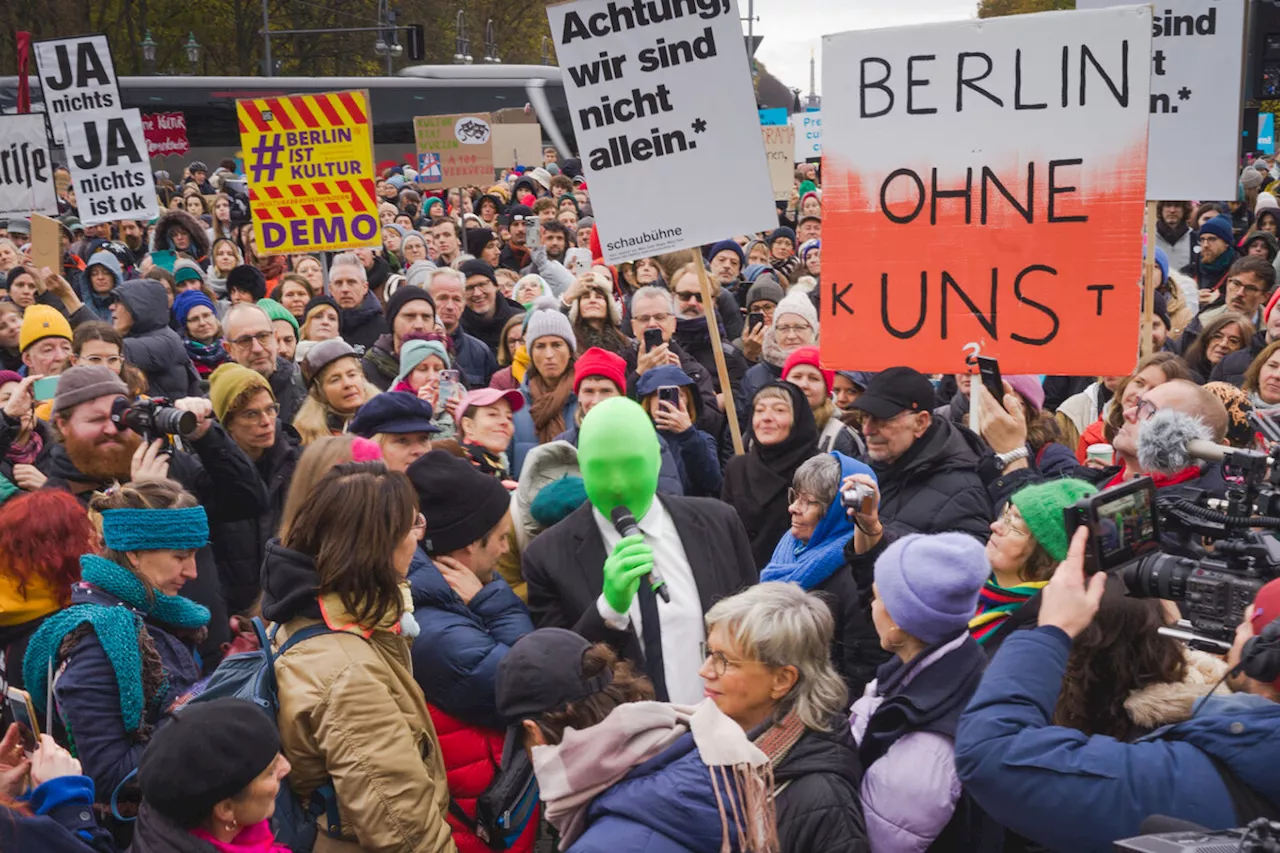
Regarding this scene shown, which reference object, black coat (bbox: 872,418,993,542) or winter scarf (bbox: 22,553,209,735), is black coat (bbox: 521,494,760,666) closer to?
black coat (bbox: 872,418,993,542)

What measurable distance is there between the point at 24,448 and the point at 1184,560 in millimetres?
4458

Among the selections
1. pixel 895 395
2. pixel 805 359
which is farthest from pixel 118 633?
pixel 805 359

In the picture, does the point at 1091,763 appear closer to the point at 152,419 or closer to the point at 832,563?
the point at 832,563

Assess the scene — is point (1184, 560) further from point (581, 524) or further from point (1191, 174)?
point (1191, 174)

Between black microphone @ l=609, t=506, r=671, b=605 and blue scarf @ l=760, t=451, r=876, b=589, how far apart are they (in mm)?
609

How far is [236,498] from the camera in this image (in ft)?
15.0

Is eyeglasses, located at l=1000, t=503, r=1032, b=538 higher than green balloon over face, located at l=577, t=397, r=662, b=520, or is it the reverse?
green balloon over face, located at l=577, t=397, r=662, b=520

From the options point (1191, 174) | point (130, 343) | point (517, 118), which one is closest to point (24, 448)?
point (130, 343)

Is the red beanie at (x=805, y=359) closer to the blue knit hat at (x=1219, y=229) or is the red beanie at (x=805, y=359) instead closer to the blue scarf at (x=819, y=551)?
the blue scarf at (x=819, y=551)

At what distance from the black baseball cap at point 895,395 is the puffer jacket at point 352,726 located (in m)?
2.07

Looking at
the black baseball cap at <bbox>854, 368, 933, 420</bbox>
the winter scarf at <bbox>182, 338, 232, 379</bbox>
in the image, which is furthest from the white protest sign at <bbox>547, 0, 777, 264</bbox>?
the winter scarf at <bbox>182, 338, 232, 379</bbox>

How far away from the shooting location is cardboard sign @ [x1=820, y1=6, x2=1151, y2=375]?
13.8 feet

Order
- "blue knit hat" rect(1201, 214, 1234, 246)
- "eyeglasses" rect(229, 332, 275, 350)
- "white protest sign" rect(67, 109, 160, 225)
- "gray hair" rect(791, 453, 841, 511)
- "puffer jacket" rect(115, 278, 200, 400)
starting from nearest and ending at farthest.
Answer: "gray hair" rect(791, 453, 841, 511) → "eyeglasses" rect(229, 332, 275, 350) → "puffer jacket" rect(115, 278, 200, 400) → "white protest sign" rect(67, 109, 160, 225) → "blue knit hat" rect(1201, 214, 1234, 246)

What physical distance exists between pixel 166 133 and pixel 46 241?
705 inches
